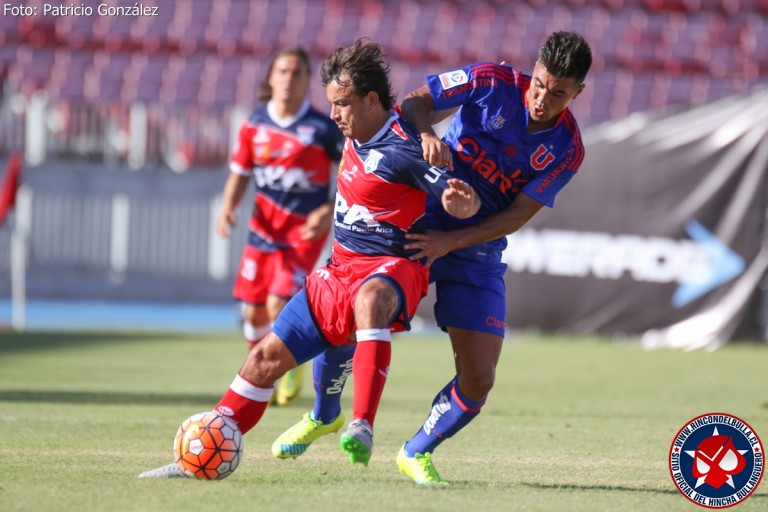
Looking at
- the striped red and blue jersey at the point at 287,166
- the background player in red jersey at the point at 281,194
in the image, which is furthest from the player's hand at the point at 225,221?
the striped red and blue jersey at the point at 287,166

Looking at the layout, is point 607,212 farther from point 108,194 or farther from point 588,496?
point 588,496

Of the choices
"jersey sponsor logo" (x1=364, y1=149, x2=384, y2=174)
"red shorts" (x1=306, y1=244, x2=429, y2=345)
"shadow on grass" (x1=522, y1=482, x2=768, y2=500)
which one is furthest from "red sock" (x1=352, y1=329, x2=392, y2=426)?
"shadow on grass" (x1=522, y1=482, x2=768, y2=500)

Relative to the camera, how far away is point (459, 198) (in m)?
5.00

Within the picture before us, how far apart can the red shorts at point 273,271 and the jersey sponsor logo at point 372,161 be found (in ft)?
10.8

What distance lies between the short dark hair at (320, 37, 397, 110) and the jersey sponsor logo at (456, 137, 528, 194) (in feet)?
1.86

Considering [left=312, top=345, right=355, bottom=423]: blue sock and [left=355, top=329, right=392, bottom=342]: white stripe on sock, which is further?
[left=312, top=345, right=355, bottom=423]: blue sock

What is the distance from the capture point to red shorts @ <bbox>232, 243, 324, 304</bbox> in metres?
8.49

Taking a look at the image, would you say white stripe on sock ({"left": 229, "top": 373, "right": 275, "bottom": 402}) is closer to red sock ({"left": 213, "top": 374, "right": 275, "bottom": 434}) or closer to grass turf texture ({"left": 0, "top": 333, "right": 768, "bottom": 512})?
red sock ({"left": 213, "top": 374, "right": 275, "bottom": 434})

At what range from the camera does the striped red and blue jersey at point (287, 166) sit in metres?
8.62

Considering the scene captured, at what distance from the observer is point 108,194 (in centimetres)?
1667

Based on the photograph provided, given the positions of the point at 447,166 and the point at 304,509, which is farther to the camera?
the point at 447,166

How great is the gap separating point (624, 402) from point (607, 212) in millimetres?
4955

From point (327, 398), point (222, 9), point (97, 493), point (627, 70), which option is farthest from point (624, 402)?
point (222, 9)

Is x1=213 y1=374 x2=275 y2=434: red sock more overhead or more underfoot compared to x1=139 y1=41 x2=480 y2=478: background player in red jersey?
more underfoot
